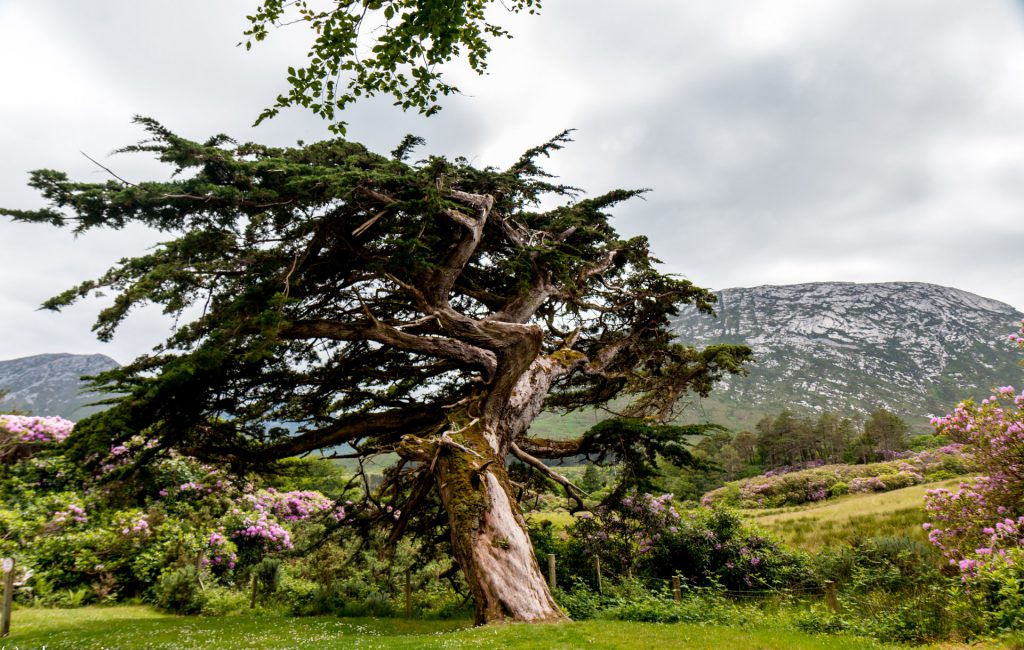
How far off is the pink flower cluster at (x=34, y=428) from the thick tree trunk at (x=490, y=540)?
32.0ft

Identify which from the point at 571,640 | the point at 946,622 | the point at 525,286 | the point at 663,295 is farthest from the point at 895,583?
the point at 525,286

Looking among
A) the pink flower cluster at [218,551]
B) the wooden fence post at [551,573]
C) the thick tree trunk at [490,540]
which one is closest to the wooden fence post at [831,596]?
the wooden fence post at [551,573]

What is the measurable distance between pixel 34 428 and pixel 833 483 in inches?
2115

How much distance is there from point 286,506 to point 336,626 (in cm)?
788

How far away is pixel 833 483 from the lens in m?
43.3

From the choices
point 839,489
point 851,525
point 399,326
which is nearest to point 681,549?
point 399,326

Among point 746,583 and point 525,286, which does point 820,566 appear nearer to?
point 746,583

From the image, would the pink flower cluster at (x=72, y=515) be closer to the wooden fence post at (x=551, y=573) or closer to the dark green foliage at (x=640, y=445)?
the wooden fence post at (x=551, y=573)

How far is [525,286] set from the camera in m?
10.6

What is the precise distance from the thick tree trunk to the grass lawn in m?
0.54

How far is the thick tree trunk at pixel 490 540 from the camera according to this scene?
274 inches

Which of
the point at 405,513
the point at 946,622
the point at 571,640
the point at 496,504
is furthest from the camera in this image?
the point at 405,513

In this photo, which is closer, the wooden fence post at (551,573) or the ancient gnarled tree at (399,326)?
the ancient gnarled tree at (399,326)

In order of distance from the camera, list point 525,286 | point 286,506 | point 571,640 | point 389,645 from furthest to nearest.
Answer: point 286,506 < point 525,286 < point 389,645 < point 571,640
